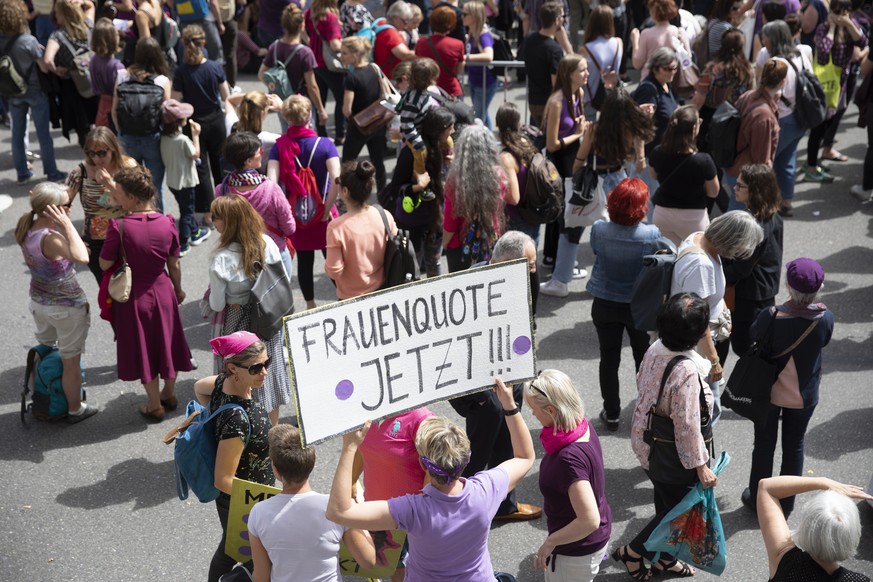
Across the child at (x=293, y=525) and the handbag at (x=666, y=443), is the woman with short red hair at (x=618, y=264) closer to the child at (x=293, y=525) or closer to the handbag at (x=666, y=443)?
the handbag at (x=666, y=443)

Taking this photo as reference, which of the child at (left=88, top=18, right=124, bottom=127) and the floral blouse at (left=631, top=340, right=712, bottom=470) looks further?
the child at (left=88, top=18, right=124, bottom=127)

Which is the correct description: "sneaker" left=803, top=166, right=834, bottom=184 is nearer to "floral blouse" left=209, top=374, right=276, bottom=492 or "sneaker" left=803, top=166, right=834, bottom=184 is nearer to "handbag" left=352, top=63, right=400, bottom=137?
"handbag" left=352, top=63, right=400, bottom=137

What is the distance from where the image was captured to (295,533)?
12.2 ft

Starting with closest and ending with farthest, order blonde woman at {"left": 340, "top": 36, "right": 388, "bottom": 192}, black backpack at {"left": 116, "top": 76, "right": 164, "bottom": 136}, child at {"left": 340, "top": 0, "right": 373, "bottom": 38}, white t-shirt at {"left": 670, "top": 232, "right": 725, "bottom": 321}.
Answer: white t-shirt at {"left": 670, "top": 232, "right": 725, "bottom": 321} < black backpack at {"left": 116, "top": 76, "right": 164, "bottom": 136} < blonde woman at {"left": 340, "top": 36, "right": 388, "bottom": 192} < child at {"left": 340, "top": 0, "right": 373, "bottom": 38}

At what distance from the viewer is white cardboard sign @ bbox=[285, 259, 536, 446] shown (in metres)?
3.51

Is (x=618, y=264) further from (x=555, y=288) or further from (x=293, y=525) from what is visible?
(x=293, y=525)

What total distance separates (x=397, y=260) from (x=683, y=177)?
2360mm

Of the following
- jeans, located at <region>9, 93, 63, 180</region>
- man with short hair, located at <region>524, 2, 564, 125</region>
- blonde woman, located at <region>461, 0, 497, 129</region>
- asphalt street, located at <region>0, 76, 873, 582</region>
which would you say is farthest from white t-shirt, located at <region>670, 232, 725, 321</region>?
jeans, located at <region>9, 93, 63, 180</region>

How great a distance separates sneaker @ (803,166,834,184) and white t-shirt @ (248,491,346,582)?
8.33 metres

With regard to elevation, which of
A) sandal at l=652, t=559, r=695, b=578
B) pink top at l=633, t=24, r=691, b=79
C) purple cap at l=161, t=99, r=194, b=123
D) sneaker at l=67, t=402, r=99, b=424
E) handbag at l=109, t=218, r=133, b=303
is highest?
pink top at l=633, t=24, r=691, b=79

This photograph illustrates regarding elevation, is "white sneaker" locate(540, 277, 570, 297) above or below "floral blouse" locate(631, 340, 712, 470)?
below

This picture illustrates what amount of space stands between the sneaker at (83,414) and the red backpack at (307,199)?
1.94 m

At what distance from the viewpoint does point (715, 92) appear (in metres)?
9.27

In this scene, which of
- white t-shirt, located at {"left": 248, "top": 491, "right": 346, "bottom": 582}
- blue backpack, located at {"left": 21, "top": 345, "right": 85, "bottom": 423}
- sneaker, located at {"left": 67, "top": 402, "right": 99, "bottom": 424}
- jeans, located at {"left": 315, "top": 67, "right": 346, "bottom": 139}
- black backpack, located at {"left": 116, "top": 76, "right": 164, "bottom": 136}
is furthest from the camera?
jeans, located at {"left": 315, "top": 67, "right": 346, "bottom": 139}
